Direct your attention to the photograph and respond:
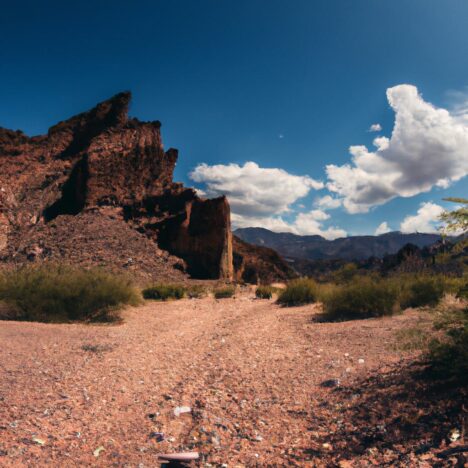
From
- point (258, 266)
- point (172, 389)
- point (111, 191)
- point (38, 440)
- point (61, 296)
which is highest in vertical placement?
point (111, 191)

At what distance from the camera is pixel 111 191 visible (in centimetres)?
3225

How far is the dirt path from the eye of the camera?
10.7 feet

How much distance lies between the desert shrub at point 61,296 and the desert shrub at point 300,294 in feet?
25.4

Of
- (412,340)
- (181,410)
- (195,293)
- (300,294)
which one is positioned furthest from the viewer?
(195,293)

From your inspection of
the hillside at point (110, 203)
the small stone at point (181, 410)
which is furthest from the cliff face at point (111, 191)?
the small stone at point (181, 410)

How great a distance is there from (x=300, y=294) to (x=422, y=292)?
5.86 metres

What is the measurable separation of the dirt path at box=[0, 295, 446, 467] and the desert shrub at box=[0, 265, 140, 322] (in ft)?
3.91

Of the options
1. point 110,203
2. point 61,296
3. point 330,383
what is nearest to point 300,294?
point 61,296

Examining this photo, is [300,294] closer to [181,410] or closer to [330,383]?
[330,383]

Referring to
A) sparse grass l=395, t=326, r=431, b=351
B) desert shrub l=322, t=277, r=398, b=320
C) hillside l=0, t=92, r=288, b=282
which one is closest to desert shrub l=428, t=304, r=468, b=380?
sparse grass l=395, t=326, r=431, b=351

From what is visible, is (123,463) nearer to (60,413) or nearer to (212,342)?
(60,413)

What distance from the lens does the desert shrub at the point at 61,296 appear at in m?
10.2

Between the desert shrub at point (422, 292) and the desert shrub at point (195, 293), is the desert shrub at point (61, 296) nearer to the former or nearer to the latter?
the desert shrub at point (195, 293)

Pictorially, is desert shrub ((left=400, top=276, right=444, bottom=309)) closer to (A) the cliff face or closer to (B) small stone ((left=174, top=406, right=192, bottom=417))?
(B) small stone ((left=174, top=406, right=192, bottom=417))
